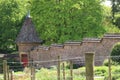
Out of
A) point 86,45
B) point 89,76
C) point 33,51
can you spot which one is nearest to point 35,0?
point 33,51

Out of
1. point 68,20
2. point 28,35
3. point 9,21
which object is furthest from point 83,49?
point 9,21

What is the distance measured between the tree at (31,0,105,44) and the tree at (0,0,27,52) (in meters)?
6.40

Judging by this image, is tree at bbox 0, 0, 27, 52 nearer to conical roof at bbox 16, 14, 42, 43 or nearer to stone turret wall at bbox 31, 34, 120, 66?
conical roof at bbox 16, 14, 42, 43

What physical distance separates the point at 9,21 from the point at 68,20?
9566mm

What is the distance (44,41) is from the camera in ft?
130

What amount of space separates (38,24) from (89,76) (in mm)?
33545

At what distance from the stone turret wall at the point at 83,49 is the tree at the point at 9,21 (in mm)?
13024

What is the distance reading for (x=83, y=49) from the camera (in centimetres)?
2730

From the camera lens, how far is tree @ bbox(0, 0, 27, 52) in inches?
1768

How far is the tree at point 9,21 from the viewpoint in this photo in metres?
44.9

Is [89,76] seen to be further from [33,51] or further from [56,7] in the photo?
[56,7]

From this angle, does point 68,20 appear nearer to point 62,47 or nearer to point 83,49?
point 62,47

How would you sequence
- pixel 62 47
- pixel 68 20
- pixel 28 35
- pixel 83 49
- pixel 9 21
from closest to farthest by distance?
1. pixel 83 49
2. pixel 62 47
3. pixel 28 35
4. pixel 68 20
5. pixel 9 21

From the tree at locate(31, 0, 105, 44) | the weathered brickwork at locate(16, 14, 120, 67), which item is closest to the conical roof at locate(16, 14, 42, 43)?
the weathered brickwork at locate(16, 14, 120, 67)
